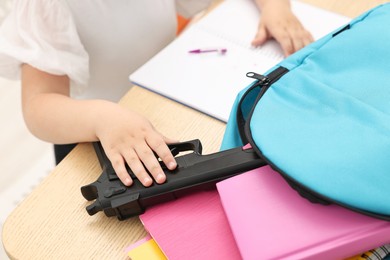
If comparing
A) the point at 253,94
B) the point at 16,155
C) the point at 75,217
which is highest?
the point at 253,94

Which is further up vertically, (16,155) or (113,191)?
(113,191)

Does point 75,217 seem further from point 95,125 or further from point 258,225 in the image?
point 258,225

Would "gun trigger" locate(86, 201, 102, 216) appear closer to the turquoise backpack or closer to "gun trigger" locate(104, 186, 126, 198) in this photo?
"gun trigger" locate(104, 186, 126, 198)

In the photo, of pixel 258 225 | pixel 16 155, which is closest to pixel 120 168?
pixel 258 225

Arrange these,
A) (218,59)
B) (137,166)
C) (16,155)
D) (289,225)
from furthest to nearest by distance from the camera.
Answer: (16,155), (218,59), (137,166), (289,225)

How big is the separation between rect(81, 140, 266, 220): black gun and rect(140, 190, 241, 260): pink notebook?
1cm

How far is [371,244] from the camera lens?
1.34ft

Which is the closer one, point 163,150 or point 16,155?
point 163,150

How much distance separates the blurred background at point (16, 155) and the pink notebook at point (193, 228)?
0.79m

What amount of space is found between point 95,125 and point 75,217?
0.41ft

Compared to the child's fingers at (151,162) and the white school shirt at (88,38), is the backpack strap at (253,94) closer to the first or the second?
the child's fingers at (151,162)

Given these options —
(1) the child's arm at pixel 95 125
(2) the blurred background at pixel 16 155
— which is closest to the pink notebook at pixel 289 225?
(1) the child's arm at pixel 95 125

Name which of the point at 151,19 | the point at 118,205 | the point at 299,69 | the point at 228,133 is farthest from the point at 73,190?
the point at 151,19

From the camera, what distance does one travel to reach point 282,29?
73 cm
